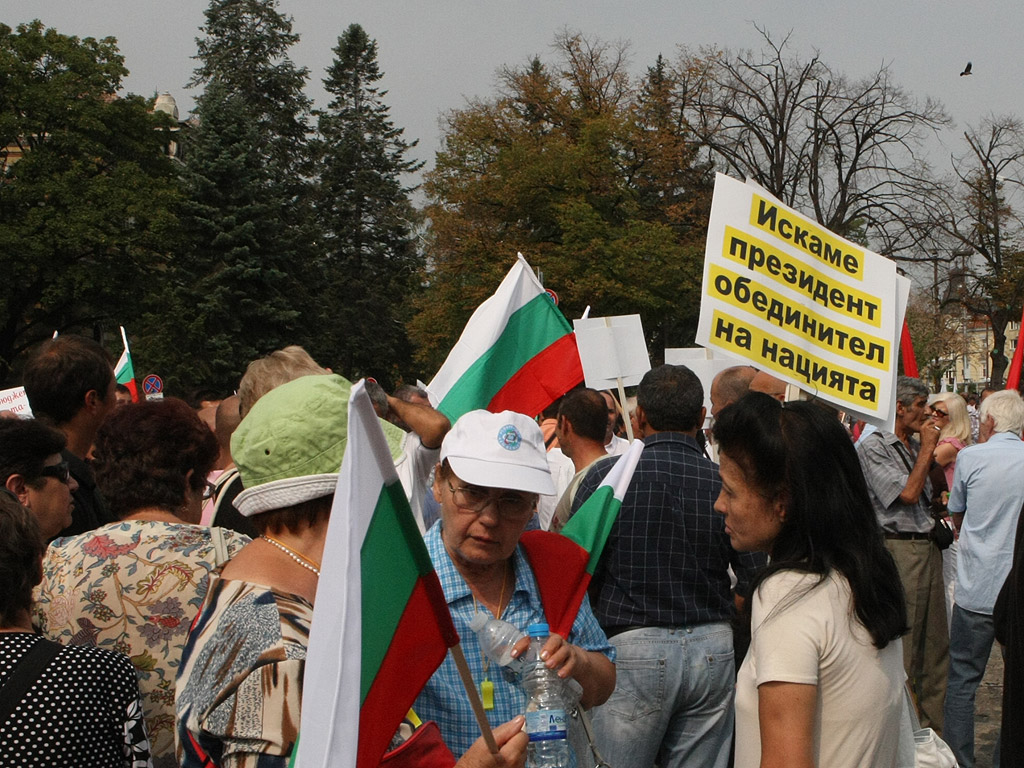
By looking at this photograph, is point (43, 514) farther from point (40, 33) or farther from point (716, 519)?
point (40, 33)

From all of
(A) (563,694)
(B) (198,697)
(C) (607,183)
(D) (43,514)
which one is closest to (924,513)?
(A) (563,694)

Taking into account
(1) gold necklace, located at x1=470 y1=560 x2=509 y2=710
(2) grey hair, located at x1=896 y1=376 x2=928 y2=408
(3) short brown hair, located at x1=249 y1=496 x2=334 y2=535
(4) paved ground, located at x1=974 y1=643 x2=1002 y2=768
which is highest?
(2) grey hair, located at x1=896 y1=376 x2=928 y2=408

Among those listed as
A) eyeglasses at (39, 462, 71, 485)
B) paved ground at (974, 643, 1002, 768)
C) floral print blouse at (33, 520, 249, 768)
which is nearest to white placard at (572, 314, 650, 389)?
paved ground at (974, 643, 1002, 768)

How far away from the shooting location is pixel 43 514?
11.8 feet

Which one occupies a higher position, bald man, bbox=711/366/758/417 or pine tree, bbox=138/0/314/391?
pine tree, bbox=138/0/314/391

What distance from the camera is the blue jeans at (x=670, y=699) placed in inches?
164

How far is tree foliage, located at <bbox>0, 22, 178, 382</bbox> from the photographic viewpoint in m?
39.2

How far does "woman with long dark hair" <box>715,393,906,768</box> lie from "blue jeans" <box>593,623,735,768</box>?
1560mm

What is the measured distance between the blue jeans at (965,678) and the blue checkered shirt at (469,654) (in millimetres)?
3857

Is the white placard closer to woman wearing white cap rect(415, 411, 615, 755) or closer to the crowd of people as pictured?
the crowd of people

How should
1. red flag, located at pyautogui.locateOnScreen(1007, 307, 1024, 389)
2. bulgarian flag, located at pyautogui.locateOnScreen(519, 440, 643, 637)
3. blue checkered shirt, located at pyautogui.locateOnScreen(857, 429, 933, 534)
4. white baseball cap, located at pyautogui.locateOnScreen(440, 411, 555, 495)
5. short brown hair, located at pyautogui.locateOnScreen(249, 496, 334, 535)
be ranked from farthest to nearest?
red flag, located at pyautogui.locateOnScreen(1007, 307, 1024, 389) < blue checkered shirt, located at pyautogui.locateOnScreen(857, 429, 933, 534) < bulgarian flag, located at pyautogui.locateOnScreen(519, 440, 643, 637) < white baseball cap, located at pyautogui.locateOnScreen(440, 411, 555, 495) < short brown hair, located at pyautogui.locateOnScreen(249, 496, 334, 535)

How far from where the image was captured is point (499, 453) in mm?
2746

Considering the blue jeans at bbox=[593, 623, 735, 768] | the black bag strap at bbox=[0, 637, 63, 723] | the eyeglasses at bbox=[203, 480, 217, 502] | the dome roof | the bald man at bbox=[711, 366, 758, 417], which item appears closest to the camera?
the black bag strap at bbox=[0, 637, 63, 723]

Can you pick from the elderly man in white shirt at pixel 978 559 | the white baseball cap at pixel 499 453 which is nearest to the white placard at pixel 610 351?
the elderly man in white shirt at pixel 978 559
